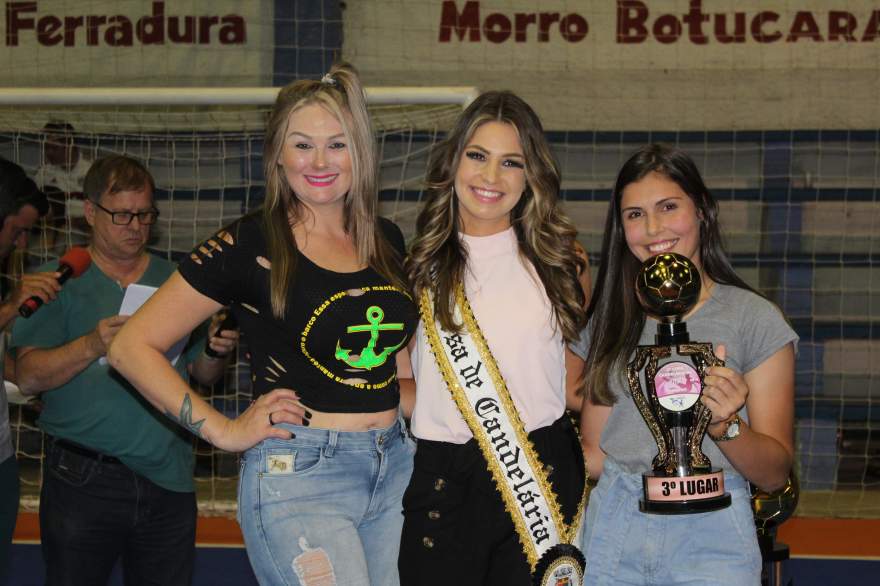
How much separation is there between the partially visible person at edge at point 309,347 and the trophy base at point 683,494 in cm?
58

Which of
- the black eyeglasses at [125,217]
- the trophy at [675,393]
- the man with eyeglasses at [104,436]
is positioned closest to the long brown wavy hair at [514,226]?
the trophy at [675,393]

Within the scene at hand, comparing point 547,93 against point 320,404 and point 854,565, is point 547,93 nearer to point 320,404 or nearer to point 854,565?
point 854,565

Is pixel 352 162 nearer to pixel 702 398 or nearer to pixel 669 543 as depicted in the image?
pixel 702 398

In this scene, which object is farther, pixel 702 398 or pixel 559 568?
pixel 559 568

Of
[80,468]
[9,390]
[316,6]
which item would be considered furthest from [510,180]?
[316,6]

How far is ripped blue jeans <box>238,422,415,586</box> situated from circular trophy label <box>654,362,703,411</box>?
616 mm

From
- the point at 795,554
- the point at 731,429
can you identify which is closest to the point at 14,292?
the point at 731,429

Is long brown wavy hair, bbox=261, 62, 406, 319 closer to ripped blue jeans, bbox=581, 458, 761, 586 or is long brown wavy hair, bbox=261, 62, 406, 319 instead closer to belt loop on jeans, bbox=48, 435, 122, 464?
ripped blue jeans, bbox=581, 458, 761, 586

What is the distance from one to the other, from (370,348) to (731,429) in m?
0.76

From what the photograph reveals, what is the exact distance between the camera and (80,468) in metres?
3.19

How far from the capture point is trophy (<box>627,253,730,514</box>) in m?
2.09

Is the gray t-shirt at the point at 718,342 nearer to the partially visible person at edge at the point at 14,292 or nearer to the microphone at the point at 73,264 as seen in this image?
the partially visible person at edge at the point at 14,292

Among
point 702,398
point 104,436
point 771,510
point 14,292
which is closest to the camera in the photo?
point 702,398

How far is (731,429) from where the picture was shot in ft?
6.95
